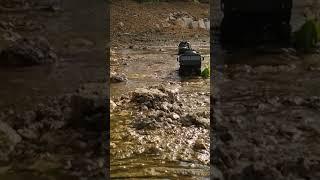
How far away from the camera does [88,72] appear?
12.6 meters

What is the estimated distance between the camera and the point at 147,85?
42.0ft

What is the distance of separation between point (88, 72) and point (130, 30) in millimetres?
11934

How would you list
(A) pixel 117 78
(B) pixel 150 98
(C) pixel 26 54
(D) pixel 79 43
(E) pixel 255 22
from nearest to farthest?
(B) pixel 150 98, (A) pixel 117 78, (C) pixel 26 54, (E) pixel 255 22, (D) pixel 79 43

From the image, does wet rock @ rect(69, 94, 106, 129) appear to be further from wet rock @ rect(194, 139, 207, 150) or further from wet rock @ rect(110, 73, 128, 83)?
wet rock @ rect(110, 73, 128, 83)

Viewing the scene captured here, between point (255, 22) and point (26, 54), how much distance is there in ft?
22.0

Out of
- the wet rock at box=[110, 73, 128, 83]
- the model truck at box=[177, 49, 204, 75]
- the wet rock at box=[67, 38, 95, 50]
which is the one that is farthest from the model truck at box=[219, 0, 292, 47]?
the wet rock at box=[67, 38, 95, 50]

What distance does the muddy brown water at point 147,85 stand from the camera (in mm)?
7020

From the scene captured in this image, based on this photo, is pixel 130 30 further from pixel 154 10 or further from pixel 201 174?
pixel 201 174

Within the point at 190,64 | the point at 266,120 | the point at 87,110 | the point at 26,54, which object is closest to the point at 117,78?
the point at 190,64

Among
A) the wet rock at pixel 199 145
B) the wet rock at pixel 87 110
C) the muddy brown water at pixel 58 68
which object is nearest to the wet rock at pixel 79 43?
the muddy brown water at pixel 58 68

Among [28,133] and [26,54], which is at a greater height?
[26,54]

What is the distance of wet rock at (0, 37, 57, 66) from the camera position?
520 inches

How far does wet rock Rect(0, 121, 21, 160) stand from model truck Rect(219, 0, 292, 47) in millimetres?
7848

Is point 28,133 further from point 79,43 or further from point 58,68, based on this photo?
point 79,43
